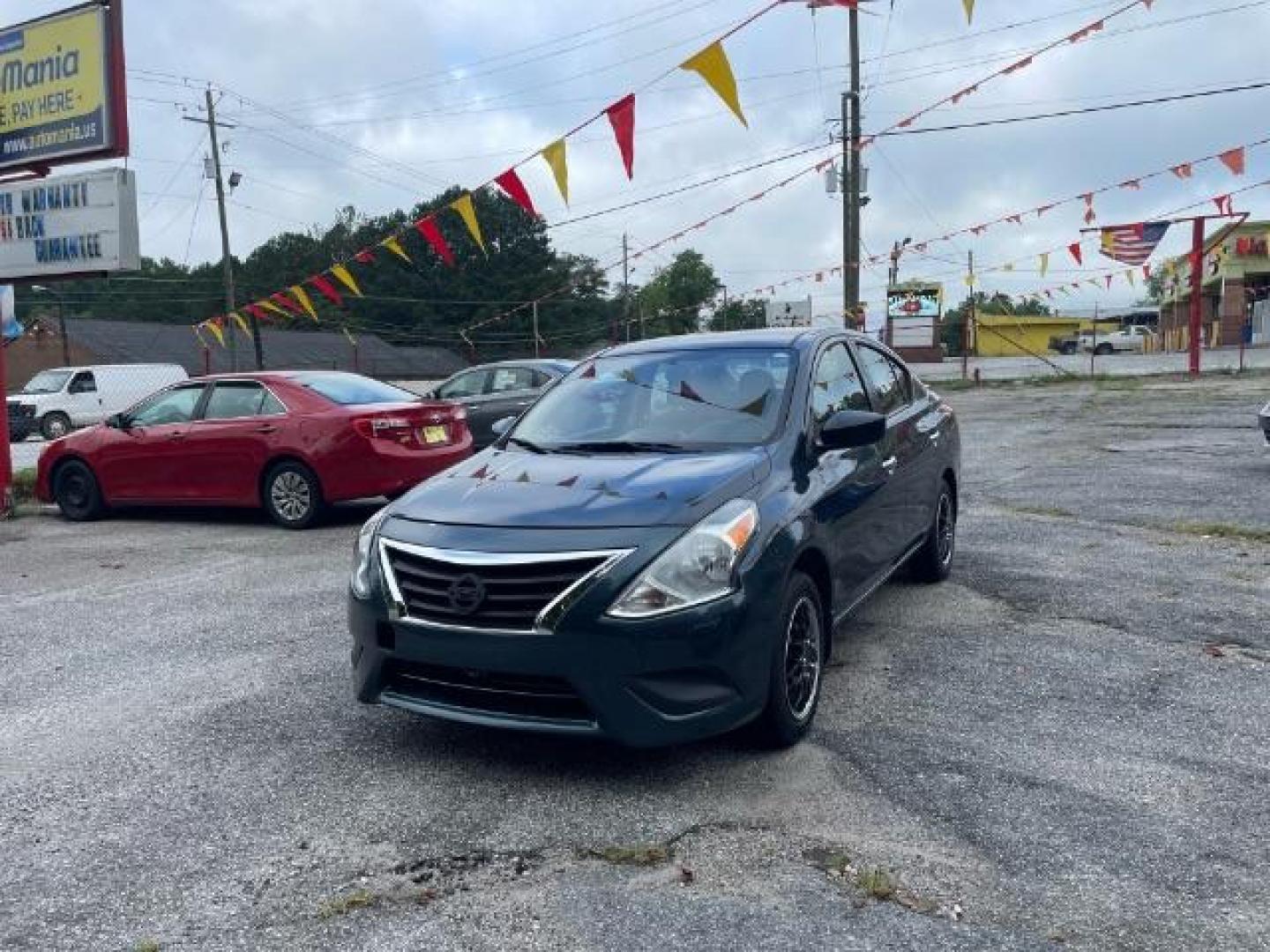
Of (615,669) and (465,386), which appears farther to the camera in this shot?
(465,386)

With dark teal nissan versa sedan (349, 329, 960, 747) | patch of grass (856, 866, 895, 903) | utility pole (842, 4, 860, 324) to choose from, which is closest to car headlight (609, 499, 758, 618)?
dark teal nissan versa sedan (349, 329, 960, 747)

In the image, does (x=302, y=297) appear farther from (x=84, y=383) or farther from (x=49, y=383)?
(x=49, y=383)

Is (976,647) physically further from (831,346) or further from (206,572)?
(206,572)

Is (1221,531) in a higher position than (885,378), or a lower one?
lower

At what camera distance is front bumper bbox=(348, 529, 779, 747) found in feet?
11.8

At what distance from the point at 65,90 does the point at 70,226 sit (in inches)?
54.5

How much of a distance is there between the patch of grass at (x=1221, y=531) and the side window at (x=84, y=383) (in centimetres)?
2729

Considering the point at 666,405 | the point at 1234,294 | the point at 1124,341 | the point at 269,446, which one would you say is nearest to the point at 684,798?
the point at 666,405

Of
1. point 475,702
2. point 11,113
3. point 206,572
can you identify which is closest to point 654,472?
point 475,702

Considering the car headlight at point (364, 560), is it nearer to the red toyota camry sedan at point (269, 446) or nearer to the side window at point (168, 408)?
the red toyota camry sedan at point (269, 446)

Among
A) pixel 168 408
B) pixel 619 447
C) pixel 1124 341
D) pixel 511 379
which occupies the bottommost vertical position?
pixel 619 447

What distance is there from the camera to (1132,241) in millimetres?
24797

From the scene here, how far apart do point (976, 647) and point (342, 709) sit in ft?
9.85

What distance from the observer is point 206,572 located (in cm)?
780
